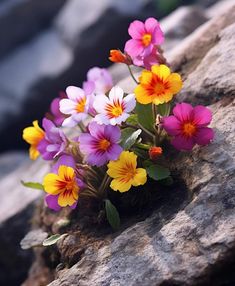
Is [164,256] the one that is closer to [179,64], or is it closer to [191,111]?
[191,111]

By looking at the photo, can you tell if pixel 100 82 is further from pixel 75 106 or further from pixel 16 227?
pixel 16 227

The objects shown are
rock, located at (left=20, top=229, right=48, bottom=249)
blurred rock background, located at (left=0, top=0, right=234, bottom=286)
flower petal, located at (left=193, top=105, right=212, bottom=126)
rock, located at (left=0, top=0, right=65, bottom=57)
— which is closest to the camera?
flower petal, located at (left=193, top=105, right=212, bottom=126)

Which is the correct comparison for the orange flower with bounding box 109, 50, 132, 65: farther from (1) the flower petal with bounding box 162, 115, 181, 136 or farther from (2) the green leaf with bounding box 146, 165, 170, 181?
(2) the green leaf with bounding box 146, 165, 170, 181

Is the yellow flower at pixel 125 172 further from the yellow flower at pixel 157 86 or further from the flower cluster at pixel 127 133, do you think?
the yellow flower at pixel 157 86

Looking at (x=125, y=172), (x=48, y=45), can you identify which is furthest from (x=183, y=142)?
(x=48, y=45)

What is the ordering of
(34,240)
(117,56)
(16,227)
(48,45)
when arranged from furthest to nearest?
(48,45) → (16,227) → (34,240) → (117,56)

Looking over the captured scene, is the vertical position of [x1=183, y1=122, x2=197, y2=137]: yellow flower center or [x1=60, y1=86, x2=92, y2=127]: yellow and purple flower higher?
[x1=60, y1=86, x2=92, y2=127]: yellow and purple flower

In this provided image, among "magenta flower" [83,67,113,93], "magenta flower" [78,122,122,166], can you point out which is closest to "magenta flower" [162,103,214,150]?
"magenta flower" [78,122,122,166]
